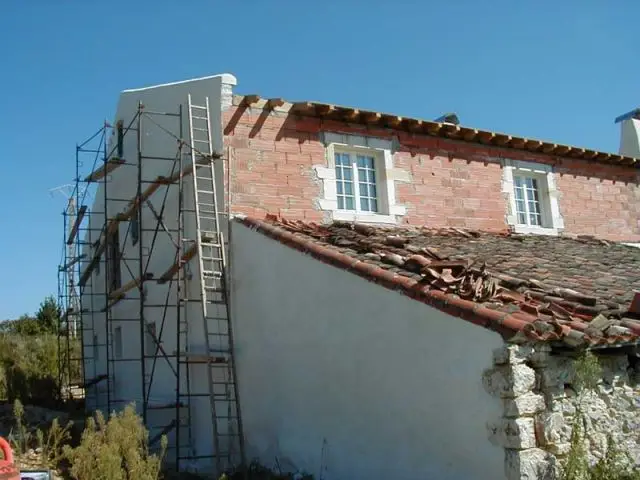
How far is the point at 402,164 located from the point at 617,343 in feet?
21.7

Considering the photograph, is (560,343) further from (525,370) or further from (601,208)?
(601,208)

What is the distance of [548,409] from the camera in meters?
6.21

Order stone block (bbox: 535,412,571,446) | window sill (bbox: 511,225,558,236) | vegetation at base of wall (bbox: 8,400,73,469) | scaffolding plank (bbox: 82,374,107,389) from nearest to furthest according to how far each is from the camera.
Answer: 1. stone block (bbox: 535,412,571,446)
2. vegetation at base of wall (bbox: 8,400,73,469)
3. window sill (bbox: 511,225,558,236)
4. scaffolding plank (bbox: 82,374,107,389)

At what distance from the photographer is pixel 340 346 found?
8258mm

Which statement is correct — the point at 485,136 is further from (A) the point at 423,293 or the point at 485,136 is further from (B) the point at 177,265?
(A) the point at 423,293

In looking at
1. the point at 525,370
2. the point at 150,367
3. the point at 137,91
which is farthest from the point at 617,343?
the point at 137,91

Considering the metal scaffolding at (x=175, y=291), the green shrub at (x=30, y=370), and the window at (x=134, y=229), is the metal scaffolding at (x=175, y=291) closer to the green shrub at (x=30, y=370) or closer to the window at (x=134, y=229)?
the window at (x=134, y=229)

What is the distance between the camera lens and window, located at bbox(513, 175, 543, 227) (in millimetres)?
Answer: 13891

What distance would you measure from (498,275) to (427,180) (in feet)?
16.5

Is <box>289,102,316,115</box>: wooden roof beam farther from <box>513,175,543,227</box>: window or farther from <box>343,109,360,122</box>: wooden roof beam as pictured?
<box>513,175,543,227</box>: window

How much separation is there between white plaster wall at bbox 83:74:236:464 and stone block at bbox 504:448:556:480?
5958mm

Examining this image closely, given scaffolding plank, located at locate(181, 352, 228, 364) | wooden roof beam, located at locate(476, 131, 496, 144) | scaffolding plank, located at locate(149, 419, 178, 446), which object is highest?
wooden roof beam, located at locate(476, 131, 496, 144)

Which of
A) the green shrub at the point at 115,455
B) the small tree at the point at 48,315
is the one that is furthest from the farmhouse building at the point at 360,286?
the small tree at the point at 48,315

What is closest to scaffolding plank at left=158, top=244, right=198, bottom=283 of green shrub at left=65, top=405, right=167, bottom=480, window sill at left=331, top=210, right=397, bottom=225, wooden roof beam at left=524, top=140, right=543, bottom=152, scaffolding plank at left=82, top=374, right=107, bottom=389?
window sill at left=331, top=210, right=397, bottom=225
